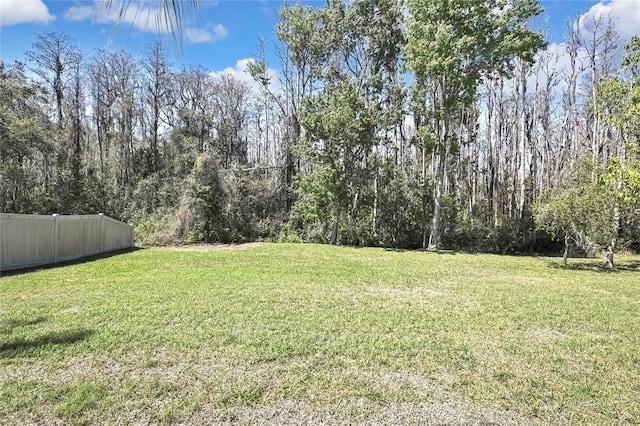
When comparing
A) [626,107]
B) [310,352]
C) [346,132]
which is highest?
[346,132]

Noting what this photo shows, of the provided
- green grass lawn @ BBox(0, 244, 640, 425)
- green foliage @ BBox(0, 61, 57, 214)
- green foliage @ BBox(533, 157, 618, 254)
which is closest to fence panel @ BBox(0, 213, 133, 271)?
green grass lawn @ BBox(0, 244, 640, 425)

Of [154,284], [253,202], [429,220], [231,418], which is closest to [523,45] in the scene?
A: [429,220]

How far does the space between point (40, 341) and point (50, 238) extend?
588 centimetres

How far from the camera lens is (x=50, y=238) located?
8484 mm

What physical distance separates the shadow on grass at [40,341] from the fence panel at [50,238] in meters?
4.61

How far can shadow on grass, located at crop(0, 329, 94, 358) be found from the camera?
334 cm

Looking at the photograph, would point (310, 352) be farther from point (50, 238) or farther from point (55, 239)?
point (55, 239)

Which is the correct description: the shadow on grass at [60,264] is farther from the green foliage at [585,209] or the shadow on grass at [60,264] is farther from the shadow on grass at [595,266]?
the shadow on grass at [595,266]

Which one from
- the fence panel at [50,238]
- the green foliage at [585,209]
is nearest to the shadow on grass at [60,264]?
the fence panel at [50,238]

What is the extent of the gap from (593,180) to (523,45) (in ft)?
18.2

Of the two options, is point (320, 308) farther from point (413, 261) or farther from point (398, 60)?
point (398, 60)

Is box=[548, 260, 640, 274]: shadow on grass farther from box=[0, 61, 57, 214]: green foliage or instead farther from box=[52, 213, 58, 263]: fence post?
box=[0, 61, 57, 214]: green foliage

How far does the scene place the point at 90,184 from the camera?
17.5 m

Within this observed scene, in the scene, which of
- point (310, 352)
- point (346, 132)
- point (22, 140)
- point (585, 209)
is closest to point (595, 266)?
point (585, 209)
